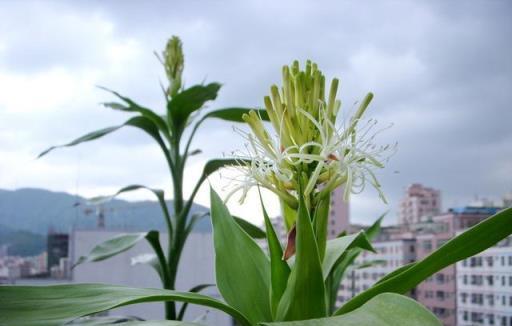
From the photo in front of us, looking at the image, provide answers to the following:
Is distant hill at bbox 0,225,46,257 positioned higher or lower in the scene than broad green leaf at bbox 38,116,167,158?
lower

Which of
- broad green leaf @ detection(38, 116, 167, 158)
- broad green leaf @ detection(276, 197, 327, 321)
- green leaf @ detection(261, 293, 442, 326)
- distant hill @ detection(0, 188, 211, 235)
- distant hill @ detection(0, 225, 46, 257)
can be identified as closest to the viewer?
green leaf @ detection(261, 293, 442, 326)

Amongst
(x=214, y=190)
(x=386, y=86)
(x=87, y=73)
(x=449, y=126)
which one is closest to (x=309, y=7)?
(x=386, y=86)

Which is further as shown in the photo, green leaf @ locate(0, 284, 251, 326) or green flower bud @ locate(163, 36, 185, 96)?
green flower bud @ locate(163, 36, 185, 96)

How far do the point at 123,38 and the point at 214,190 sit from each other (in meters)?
1.60

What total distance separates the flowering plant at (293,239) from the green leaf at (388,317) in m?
0.06

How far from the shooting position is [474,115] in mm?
1635

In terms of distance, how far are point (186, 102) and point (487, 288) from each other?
1.14 meters

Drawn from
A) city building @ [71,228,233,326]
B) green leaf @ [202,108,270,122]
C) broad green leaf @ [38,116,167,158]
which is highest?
green leaf @ [202,108,270,122]

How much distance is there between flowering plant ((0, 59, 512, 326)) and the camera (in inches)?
16.8

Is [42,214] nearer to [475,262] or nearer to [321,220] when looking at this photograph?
[475,262]

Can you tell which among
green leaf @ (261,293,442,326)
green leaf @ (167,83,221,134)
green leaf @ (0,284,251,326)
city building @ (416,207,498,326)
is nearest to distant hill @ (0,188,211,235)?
city building @ (416,207,498,326)

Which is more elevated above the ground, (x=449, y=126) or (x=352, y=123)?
(x=449, y=126)

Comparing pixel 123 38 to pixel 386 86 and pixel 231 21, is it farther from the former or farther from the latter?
pixel 386 86

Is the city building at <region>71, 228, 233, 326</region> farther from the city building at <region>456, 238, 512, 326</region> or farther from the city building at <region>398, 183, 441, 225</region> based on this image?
the city building at <region>456, 238, 512, 326</region>
